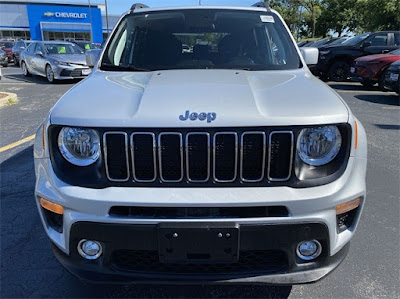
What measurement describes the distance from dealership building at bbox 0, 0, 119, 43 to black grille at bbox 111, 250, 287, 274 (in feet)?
199

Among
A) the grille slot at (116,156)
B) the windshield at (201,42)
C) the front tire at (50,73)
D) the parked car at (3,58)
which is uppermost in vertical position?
the windshield at (201,42)

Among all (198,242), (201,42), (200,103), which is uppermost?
(201,42)

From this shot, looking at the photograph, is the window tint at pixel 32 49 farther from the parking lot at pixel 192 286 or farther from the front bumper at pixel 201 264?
the front bumper at pixel 201 264

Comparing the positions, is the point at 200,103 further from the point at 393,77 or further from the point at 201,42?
the point at 393,77

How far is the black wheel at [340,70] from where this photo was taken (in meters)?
13.2

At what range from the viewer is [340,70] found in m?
13.3

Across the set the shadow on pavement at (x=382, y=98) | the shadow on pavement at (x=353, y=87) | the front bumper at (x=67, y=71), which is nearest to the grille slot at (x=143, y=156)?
the shadow on pavement at (x=382, y=98)

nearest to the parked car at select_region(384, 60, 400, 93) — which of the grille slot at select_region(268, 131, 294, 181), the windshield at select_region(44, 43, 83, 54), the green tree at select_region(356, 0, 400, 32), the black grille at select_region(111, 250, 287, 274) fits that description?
the grille slot at select_region(268, 131, 294, 181)

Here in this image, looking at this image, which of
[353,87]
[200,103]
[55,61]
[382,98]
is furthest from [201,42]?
[353,87]

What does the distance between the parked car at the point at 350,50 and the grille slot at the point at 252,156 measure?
1229cm

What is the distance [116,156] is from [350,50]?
13.0 meters

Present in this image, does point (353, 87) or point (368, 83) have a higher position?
point (368, 83)

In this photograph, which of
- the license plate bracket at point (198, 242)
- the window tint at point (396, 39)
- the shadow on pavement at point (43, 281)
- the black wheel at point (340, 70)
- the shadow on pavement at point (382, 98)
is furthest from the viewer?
the black wheel at point (340, 70)

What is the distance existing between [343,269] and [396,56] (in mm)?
10309
